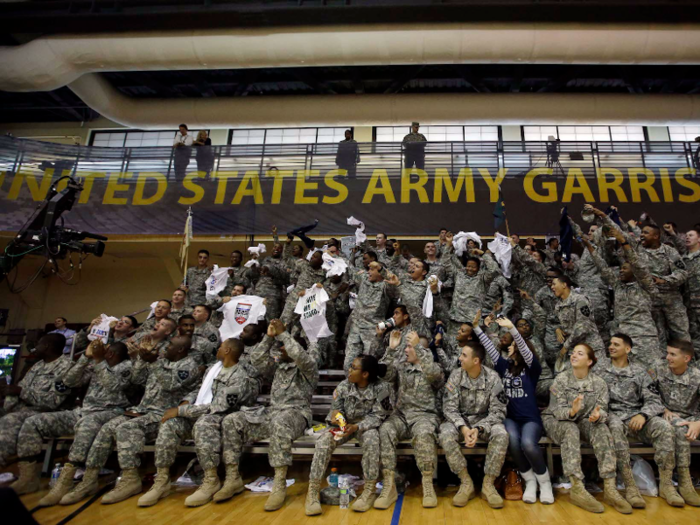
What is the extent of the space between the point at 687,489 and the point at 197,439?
4281mm

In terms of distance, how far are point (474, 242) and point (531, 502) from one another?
395cm

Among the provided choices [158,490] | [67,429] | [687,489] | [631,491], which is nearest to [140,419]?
[158,490]

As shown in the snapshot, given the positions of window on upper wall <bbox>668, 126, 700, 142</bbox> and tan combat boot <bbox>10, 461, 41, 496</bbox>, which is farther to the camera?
window on upper wall <bbox>668, 126, 700, 142</bbox>

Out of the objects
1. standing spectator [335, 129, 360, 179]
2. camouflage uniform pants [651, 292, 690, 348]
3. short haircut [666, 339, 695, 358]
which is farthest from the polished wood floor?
standing spectator [335, 129, 360, 179]

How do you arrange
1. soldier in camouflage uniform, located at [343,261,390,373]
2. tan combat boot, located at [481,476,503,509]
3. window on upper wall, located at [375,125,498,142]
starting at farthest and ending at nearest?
window on upper wall, located at [375,125,498,142] → soldier in camouflage uniform, located at [343,261,390,373] → tan combat boot, located at [481,476,503,509]

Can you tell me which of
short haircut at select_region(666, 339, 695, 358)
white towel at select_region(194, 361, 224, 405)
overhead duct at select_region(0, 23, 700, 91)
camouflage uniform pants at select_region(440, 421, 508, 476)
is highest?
overhead duct at select_region(0, 23, 700, 91)

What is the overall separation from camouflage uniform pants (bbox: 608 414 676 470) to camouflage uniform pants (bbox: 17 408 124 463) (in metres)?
4.82

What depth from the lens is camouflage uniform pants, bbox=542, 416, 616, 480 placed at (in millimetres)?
3783

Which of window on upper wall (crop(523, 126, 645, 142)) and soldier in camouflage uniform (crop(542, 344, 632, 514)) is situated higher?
window on upper wall (crop(523, 126, 645, 142))

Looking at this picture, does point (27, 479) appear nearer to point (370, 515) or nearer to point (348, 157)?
point (370, 515)

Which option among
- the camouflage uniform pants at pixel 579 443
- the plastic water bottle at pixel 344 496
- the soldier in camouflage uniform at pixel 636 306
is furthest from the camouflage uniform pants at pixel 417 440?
the soldier in camouflage uniform at pixel 636 306

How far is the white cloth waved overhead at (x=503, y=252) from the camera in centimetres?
670

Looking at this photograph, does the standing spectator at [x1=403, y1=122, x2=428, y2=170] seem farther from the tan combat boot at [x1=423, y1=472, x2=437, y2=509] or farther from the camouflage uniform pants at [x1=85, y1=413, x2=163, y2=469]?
the camouflage uniform pants at [x1=85, y1=413, x2=163, y2=469]

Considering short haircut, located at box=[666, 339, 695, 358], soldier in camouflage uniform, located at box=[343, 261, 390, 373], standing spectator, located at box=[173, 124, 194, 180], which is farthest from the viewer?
standing spectator, located at box=[173, 124, 194, 180]
